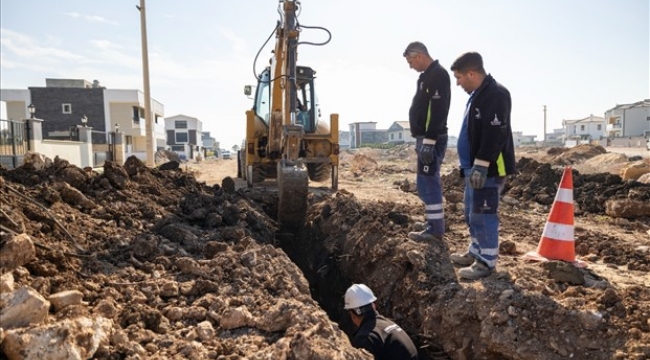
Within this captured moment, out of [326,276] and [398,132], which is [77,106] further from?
[398,132]

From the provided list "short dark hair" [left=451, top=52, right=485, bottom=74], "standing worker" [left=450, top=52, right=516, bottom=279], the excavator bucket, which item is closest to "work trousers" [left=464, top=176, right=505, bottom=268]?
"standing worker" [left=450, top=52, right=516, bottom=279]

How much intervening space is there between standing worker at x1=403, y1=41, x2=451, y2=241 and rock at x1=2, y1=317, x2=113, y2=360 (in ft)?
10.3

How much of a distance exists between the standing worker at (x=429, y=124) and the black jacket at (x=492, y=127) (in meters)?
0.49

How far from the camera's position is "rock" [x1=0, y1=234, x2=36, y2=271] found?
7.79ft

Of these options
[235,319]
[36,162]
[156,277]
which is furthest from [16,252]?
[36,162]

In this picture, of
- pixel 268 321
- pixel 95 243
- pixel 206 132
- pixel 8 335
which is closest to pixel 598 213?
pixel 268 321

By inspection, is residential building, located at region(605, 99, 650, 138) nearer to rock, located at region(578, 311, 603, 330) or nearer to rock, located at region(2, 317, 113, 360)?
rock, located at region(578, 311, 603, 330)

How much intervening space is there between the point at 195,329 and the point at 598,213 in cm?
727

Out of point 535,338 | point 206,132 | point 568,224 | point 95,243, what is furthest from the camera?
point 206,132

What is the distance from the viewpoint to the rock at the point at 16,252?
2.38 metres

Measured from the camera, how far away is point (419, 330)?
3.87 meters

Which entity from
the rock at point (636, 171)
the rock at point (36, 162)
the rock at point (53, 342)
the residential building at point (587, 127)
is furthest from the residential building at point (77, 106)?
the residential building at point (587, 127)

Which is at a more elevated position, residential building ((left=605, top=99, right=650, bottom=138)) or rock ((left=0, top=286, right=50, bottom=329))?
residential building ((left=605, top=99, right=650, bottom=138))

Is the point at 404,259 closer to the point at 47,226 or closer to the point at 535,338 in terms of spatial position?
the point at 535,338
